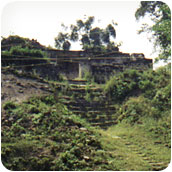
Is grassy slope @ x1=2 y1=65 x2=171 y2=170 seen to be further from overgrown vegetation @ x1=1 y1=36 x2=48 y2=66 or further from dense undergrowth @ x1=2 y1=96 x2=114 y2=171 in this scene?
overgrown vegetation @ x1=1 y1=36 x2=48 y2=66

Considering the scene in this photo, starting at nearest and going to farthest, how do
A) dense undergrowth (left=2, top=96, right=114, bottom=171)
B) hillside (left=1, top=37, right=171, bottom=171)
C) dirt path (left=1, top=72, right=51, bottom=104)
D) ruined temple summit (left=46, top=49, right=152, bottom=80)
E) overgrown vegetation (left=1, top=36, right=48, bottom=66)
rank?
dense undergrowth (left=2, top=96, right=114, bottom=171)
hillside (left=1, top=37, right=171, bottom=171)
dirt path (left=1, top=72, right=51, bottom=104)
overgrown vegetation (left=1, top=36, right=48, bottom=66)
ruined temple summit (left=46, top=49, right=152, bottom=80)

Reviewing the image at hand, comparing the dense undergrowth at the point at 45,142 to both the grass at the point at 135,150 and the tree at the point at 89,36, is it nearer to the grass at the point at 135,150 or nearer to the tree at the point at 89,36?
the grass at the point at 135,150

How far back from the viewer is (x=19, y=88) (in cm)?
950

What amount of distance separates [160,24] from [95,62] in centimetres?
633

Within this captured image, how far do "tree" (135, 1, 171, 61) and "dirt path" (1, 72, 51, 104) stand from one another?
5499 mm

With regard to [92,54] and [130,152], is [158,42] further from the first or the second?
[130,152]

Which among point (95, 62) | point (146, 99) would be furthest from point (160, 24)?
point (95, 62)

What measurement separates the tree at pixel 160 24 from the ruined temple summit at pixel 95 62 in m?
2.30

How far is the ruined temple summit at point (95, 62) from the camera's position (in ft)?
53.4

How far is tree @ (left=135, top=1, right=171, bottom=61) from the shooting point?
10.7 meters

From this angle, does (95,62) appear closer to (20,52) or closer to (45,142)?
(20,52)

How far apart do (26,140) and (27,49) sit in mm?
8801

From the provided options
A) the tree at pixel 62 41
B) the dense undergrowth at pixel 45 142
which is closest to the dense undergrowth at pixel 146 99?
the dense undergrowth at pixel 45 142

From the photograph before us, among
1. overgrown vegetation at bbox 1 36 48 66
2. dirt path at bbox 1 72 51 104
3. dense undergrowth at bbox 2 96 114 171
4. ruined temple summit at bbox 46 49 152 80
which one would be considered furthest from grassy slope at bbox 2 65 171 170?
ruined temple summit at bbox 46 49 152 80
